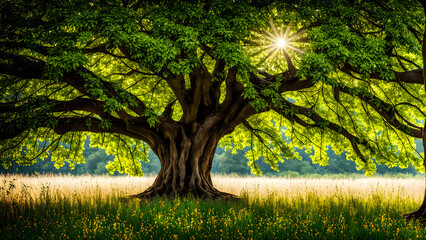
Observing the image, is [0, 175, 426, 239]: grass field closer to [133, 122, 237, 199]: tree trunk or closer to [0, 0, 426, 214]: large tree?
[133, 122, 237, 199]: tree trunk

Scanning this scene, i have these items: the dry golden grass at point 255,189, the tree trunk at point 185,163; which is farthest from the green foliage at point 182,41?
the dry golden grass at point 255,189

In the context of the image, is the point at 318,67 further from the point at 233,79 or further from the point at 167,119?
the point at 167,119

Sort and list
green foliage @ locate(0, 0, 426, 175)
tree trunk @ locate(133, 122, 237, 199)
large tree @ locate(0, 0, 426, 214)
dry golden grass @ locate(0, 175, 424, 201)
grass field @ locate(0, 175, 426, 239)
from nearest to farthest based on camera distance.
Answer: grass field @ locate(0, 175, 426, 239)
green foliage @ locate(0, 0, 426, 175)
large tree @ locate(0, 0, 426, 214)
dry golden grass @ locate(0, 175, 424, 201)
tree trunk @ locate(133, 122, 237, 199)

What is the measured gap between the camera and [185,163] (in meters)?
11.0

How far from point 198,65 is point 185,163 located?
409 cm

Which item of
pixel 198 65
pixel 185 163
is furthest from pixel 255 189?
pixel 198 65

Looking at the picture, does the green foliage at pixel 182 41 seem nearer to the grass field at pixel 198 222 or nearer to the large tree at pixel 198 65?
the large tree at pixel 198 65

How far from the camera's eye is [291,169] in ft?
139

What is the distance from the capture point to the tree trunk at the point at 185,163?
1067cm

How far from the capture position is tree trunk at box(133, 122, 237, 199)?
1067cm

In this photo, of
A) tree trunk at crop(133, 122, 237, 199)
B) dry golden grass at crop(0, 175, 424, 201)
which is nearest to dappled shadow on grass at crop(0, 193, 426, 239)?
dry golden grass at crop(0, 175, 424, 201)

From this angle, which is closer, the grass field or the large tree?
the grass field

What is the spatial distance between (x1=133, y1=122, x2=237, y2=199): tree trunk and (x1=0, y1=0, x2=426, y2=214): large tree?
3 centimetres

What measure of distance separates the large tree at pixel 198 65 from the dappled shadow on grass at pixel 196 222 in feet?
7.08
